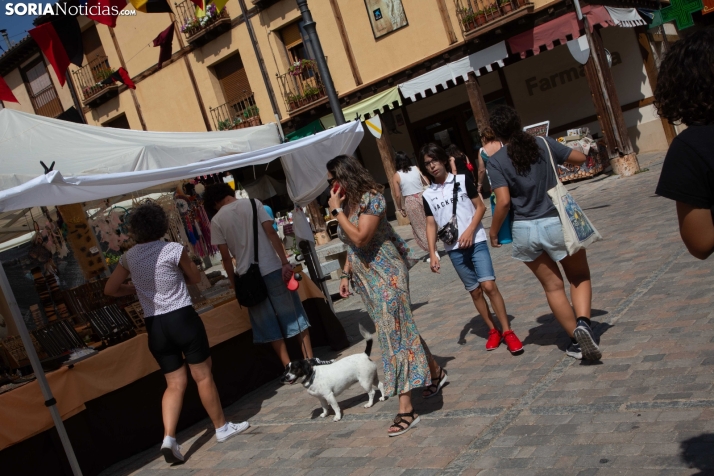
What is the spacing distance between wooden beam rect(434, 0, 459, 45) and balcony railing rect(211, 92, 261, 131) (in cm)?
640

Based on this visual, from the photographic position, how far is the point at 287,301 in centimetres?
605

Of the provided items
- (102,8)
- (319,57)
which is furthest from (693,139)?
(102,8)

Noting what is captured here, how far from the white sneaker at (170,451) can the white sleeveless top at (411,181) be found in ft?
17.9

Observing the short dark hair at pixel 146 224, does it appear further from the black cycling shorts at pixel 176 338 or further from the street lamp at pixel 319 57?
the street lamp at pixel 319 57

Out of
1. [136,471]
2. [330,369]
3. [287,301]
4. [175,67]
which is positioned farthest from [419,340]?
[175,67]

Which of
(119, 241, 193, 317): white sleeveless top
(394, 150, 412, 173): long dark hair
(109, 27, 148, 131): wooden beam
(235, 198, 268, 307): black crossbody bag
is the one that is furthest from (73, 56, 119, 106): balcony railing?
(119, 241, 193, 317): white sleeveless top

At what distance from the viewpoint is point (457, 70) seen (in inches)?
608

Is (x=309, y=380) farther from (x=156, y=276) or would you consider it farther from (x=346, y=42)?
(x=346, y=42)

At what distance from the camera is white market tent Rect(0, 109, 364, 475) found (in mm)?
4695

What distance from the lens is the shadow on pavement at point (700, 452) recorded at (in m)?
2.94

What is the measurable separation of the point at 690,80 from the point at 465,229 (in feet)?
10.6

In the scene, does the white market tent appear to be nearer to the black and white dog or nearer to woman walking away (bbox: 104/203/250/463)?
woman walking away (bbox: 104/203/250/463)

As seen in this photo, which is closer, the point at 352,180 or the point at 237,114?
the point at 352,180

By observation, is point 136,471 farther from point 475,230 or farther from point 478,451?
point 475,230
